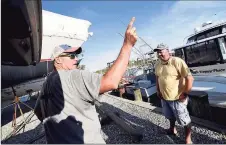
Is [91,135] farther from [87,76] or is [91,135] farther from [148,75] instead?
[148,75]

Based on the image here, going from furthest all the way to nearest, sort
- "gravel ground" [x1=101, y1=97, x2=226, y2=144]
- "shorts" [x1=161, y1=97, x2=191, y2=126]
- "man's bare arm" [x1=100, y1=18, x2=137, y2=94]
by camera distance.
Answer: "gravel ground" [x1=101, y1=97, x2=226, y2=144] < "shorts" [x1=161, y1=97, x2=191, y2=126] < "man's bare arm" [x1=100, y1=18, x2=137, y2=94]

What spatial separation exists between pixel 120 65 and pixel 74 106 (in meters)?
0.55

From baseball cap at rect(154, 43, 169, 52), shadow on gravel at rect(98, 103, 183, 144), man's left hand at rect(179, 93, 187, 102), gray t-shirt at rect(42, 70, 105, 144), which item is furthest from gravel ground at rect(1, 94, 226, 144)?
gray t-shirt at rect(42, 70, 105, 144)

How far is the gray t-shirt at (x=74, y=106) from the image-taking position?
1896 mm

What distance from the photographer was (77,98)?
193 centimetres

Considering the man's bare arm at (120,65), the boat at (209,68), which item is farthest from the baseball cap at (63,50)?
the boat at (209,68)

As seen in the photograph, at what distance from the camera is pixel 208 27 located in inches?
279

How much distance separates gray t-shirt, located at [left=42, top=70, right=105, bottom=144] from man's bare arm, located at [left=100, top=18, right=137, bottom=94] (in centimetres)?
7

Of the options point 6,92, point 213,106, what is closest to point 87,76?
point 213,106

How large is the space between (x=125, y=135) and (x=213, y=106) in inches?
84.4

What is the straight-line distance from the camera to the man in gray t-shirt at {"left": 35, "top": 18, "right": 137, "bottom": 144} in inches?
71.9

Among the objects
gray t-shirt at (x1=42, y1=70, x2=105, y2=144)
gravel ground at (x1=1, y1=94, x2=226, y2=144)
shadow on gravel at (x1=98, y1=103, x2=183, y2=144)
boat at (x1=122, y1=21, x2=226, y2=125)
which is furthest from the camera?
boat at (x1=122, y1=21, x2=226, y2=125)

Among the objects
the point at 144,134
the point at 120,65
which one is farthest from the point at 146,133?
the point at 120,65

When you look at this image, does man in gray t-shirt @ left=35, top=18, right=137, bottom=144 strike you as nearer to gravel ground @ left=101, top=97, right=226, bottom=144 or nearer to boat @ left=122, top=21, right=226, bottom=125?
gravel ground @ left=101, top=97, right=226, bottom=144
